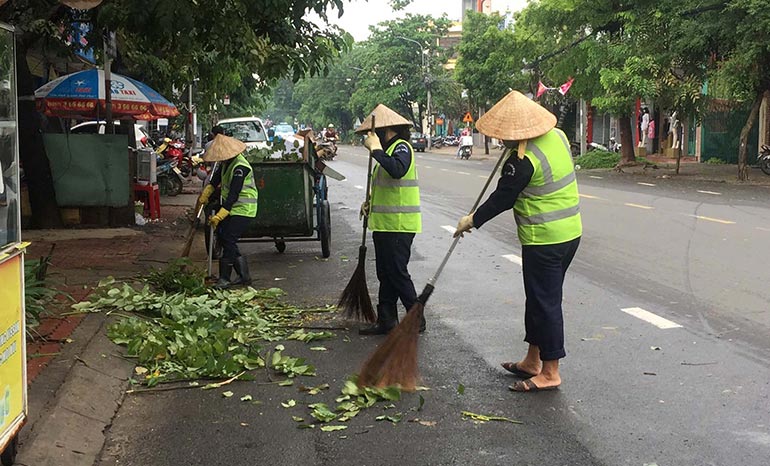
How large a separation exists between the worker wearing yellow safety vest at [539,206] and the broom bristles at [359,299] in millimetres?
1719

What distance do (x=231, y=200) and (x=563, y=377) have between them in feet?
12.9

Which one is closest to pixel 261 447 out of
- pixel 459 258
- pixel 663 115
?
pixel 459 258

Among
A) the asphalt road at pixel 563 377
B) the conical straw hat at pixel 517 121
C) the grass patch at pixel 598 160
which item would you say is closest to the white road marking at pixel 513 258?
the asphalt road at pixel 563 377

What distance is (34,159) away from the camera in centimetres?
1148

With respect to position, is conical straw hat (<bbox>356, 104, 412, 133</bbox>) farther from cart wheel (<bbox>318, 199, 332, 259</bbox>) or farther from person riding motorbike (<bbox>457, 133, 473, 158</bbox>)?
person riding motorbike (<bbox>457, 133, 473, 158</bbox>)

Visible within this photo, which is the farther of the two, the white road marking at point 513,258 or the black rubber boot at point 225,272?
the white road marking at point 513,258

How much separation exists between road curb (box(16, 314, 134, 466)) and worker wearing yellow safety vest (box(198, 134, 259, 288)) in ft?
7.45

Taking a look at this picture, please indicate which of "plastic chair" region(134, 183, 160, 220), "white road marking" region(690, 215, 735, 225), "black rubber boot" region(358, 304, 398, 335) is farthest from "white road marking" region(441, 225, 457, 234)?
"black rubber boot" region(358, 304, 398, 335)

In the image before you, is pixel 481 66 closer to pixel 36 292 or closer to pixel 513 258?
pixel 513 258

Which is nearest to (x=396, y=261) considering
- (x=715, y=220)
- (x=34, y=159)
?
(x=34, y=159)

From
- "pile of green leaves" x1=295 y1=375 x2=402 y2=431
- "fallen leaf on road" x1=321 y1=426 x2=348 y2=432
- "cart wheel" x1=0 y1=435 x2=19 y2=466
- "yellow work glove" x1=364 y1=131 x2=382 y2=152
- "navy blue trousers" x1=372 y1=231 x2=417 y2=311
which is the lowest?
"fallen leaf on road" x1=321 y1=426 x2=348 y2=432

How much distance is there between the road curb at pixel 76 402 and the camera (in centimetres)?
390

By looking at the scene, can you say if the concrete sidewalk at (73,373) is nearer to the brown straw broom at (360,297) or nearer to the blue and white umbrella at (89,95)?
the brown straw broom at (360,297)

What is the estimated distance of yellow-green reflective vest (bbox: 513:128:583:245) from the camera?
4785 millimetres
